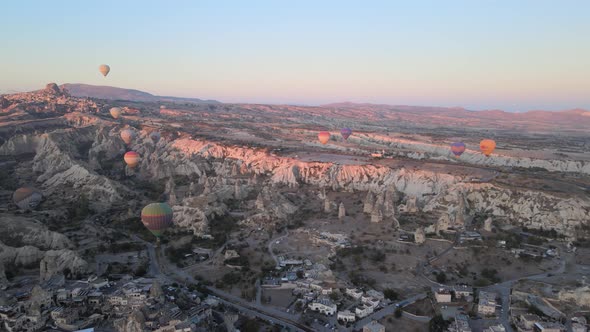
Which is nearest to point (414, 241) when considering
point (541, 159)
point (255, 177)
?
point (255, 177)

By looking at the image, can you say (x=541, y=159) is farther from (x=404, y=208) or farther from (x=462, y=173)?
(x=404, y=208)

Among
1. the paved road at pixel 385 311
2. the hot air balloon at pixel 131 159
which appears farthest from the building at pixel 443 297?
the hot air balloon at pixel 131 159

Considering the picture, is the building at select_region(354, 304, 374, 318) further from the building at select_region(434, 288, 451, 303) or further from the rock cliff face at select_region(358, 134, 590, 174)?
the rock cliff face at select_region(358, 134, 590, 174)

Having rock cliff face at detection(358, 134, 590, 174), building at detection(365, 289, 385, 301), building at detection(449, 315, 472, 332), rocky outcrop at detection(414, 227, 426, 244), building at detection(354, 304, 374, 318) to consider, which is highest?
rock cliff face at detection(358, 134, 590, 174)

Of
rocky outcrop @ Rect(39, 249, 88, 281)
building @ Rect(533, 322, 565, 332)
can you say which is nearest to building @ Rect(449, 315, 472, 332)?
building @ Rect(533, 322, 565, 332)

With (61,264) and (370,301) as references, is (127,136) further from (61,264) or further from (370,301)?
(370,301)
